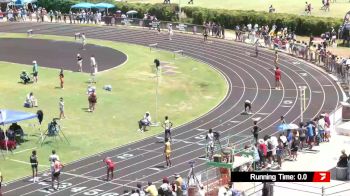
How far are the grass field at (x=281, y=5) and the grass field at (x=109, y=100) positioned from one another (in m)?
25.8

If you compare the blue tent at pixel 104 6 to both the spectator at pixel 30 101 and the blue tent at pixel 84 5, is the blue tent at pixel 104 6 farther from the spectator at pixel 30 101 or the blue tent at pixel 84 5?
the spectator at pixel 30 101

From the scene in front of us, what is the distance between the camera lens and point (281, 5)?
296ft

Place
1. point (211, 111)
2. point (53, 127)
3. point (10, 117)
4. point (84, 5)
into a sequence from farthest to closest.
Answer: point (84, 5)
point (211, 111)
point (53, 127)
point (10, 117)

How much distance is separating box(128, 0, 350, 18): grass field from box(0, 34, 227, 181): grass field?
25.8 metres

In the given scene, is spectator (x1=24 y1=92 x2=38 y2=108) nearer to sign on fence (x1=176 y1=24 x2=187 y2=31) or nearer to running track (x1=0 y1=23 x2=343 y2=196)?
running track (x1=0 y1=23 x2=343 y2=196)

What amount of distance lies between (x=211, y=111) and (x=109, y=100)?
7.11 metres

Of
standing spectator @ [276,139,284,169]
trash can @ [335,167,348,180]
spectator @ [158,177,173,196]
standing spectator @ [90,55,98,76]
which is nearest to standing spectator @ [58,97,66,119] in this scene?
standing spectator @ [90,55,98,76]

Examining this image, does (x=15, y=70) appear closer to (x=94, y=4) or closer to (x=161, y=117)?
(x=161, y=117)

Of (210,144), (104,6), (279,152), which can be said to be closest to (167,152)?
(210,144)

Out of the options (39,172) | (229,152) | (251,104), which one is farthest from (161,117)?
(229,152)

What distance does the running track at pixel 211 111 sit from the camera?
34.1 metres

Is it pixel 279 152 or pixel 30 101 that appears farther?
pixel 30 101

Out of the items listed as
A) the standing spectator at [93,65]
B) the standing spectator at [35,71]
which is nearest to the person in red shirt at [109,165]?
the standing spectator at [35,71]

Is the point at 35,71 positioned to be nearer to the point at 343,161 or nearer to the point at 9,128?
the point at 9,128
